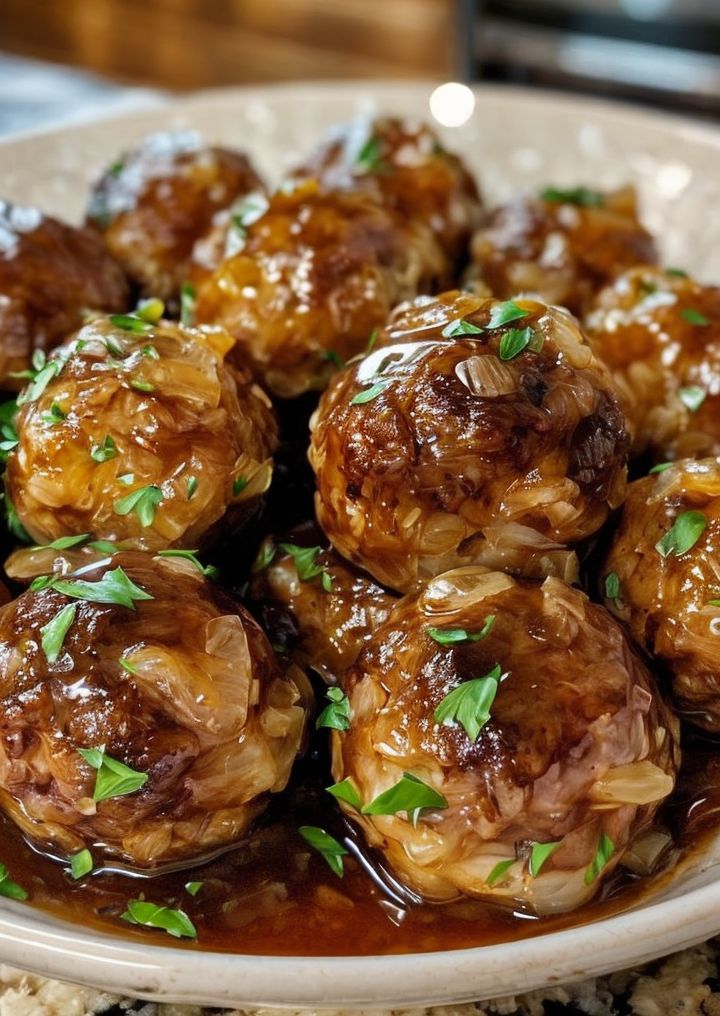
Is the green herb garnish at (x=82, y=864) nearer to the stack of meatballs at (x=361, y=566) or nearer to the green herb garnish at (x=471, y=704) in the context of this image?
the stack of meatballs at (x=361, y=566)

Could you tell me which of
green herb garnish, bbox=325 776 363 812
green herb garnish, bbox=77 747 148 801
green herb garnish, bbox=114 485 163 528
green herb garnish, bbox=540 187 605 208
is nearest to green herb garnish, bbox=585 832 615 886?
green herb garnish, bbox=325 776 363 812

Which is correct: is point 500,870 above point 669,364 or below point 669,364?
below

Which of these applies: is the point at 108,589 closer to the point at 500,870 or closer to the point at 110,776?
the point at 110,776

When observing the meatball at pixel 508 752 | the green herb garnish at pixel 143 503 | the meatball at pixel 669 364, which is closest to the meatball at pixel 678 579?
the meatball at pixel 508 752

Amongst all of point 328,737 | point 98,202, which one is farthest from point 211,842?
point 98,202

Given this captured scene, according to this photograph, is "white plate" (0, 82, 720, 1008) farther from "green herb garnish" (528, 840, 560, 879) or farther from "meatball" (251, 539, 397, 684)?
"green herb garnish" (528, 840, 560, 879)

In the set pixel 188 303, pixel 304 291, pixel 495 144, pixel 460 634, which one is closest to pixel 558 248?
pixel 304 291

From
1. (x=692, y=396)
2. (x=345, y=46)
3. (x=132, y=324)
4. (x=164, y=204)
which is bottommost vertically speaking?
(x=345, y=46)
